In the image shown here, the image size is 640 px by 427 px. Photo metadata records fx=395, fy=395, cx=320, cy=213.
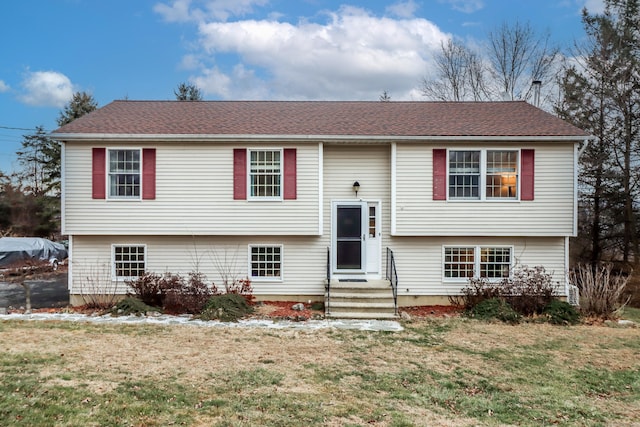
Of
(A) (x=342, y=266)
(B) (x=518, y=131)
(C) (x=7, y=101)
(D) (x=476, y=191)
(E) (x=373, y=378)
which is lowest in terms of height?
(E) (x=373, y=378)

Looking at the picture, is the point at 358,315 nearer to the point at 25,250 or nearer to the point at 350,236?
the point at 350,236

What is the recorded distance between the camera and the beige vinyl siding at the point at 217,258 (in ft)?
39.9

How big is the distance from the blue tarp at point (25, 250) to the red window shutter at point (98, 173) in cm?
1304

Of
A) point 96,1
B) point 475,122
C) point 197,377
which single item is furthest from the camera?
point 96,1

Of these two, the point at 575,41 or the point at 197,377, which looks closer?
the point at 197,377

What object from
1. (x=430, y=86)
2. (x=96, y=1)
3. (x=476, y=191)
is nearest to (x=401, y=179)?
(x=476, y=191)

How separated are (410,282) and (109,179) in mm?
9654

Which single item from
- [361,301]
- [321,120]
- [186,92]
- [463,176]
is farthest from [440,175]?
[186,92]

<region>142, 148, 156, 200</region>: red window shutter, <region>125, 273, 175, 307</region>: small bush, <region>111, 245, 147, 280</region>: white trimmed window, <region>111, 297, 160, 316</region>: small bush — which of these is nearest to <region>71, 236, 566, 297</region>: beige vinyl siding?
<region>111, 245, 147, 280</region>: white trimmed window

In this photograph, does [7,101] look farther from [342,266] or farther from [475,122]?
[475,122]

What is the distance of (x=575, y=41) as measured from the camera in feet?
66.3

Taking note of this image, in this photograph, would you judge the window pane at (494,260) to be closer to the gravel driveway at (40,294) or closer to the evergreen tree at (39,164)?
the gravel driveway at (40,294)

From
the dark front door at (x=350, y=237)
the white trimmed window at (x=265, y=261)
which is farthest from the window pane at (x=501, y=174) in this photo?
the white trimmed window at (x=265, y=261)

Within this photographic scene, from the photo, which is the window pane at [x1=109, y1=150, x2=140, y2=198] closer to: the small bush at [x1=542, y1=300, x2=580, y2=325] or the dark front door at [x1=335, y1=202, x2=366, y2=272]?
the dark front door at [x1=335, y1=202, x2=366, y2=272]
